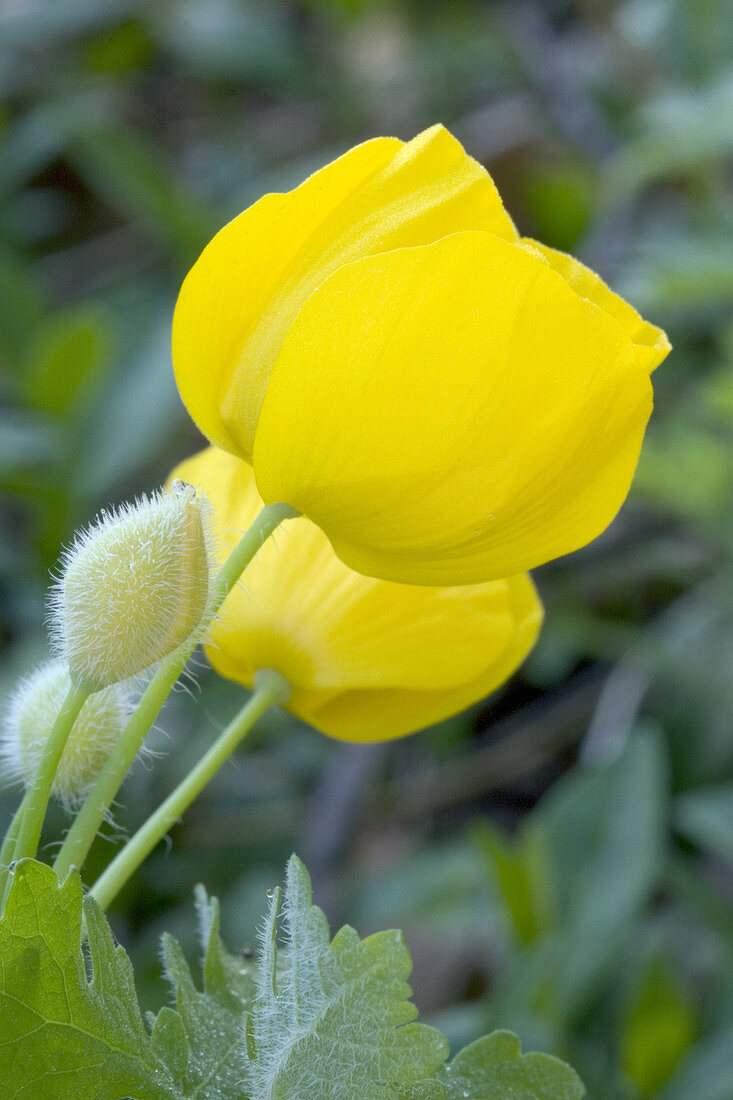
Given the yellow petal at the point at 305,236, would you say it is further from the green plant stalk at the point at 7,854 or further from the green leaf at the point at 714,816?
the green leaf at the point at 714,816

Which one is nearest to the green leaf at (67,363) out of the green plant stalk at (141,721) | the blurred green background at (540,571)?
the blurred green background at (540,571)

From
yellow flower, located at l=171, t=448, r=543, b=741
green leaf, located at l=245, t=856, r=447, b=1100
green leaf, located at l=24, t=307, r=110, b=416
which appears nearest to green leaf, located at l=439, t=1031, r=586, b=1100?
green leaf, located at l=245, t=856, r=447, b=1100

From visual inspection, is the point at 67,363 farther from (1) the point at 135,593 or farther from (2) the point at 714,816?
(1) the point at 135,593

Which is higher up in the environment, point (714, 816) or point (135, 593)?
point (135, 593)

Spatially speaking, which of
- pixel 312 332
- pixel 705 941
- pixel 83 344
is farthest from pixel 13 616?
pixel 312 332

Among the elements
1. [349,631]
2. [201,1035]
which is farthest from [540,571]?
[201,1035]

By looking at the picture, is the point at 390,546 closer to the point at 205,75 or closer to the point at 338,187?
the point at 338,187

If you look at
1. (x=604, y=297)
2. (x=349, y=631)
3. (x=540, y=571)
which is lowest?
(x=540, y=571)

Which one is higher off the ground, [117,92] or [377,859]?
[117,92]
